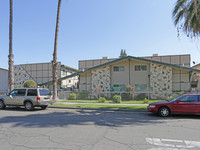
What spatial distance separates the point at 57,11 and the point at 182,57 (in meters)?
25.6

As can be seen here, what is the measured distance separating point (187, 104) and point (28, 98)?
11.4m

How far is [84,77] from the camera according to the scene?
2517 centimetres

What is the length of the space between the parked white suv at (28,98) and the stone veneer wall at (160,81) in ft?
49.0

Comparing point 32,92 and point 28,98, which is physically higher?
point 32,92

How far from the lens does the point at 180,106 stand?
9.39m

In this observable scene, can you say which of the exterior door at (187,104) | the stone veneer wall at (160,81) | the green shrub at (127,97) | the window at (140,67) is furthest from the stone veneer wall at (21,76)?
the exterior door at (187,104)

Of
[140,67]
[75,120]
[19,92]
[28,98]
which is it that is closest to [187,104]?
[75,120]

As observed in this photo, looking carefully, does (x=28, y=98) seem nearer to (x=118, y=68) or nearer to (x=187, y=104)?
(x=187, y=104)

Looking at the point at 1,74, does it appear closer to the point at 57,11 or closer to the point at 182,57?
the point at 57,11

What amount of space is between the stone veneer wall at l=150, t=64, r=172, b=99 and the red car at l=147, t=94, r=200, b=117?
11999 millimetres

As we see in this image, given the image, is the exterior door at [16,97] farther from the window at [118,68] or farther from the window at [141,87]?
the window at [141,87]

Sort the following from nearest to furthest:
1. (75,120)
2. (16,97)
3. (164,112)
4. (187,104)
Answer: (75,120) < (187,104) < (164,112) < (16,97)

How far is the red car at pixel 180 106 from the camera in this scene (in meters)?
9.26

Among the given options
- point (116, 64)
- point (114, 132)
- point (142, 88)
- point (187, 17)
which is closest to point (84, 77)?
point (116, 64)
